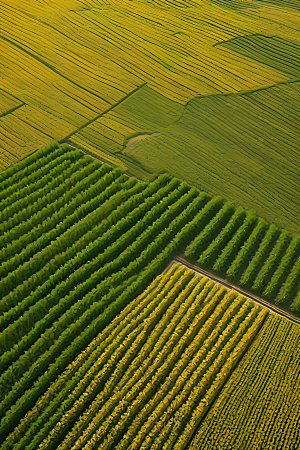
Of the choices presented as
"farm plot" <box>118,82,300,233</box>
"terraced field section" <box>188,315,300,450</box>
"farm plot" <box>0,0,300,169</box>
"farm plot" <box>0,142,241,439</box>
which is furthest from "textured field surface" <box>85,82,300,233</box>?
"terraced field section" <box>188,315,300,450</box>

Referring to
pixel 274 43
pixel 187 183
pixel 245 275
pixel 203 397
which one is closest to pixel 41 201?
pixel 187 183

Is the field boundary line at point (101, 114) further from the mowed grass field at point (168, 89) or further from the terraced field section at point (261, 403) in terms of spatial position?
the terraced field section at point (261, 403)

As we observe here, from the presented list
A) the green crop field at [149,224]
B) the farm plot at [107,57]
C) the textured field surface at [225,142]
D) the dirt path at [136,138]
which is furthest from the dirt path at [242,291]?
the farm plot at [107,57]

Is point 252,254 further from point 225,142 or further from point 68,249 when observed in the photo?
point 68,249

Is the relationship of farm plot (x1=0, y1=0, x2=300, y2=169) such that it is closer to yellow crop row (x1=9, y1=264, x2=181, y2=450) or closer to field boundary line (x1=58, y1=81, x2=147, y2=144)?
field boundary line (x1=58, y1=81, x2=147, y2=144)

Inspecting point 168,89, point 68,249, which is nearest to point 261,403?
point 68,249

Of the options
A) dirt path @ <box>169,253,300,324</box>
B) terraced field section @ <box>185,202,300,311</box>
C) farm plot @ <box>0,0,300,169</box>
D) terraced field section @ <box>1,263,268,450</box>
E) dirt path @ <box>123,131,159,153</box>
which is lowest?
terraced field section @ <box>1,263,268,450</box>
